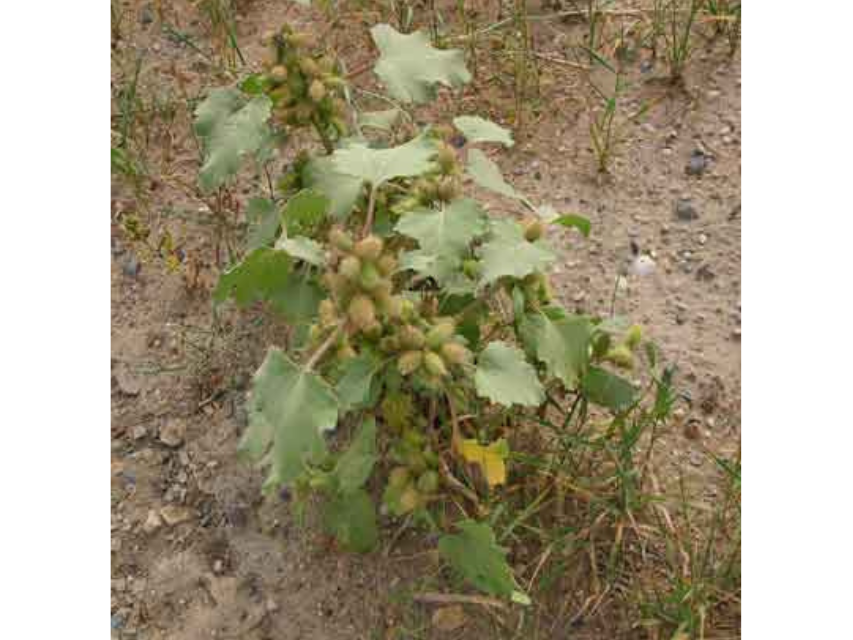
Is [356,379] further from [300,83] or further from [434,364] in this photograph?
[300,83]

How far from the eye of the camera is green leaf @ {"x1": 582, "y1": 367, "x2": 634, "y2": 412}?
1.76m

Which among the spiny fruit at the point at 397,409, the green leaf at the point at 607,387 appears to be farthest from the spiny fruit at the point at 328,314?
the green leaf at the point at 607,387

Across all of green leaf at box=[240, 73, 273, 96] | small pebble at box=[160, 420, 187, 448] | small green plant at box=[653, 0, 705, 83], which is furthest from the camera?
small green plant at box=[653, 0, 705, 83]

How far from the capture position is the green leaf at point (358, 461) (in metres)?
1.62

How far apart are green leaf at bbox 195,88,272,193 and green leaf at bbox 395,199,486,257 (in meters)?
0.34

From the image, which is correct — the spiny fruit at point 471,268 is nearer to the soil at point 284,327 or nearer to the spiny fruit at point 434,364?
the spiny fruit at point 434,364

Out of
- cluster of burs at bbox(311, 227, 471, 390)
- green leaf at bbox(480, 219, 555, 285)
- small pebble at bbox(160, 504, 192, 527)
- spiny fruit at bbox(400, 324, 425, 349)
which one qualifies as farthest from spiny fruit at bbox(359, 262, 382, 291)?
small pebble at bbox(160, 504, 192, 527)

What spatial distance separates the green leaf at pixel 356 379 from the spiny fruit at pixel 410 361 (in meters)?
0.06

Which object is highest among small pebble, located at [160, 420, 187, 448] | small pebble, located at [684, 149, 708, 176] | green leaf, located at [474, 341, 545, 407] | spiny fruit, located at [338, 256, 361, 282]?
spiny fruit, located at [338, 256, 361, 282]

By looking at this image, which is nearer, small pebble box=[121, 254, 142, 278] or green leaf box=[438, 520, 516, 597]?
green leaf box=[438, 520, 516, 597]

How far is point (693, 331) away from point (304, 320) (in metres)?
0.98

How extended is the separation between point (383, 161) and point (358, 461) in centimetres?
55

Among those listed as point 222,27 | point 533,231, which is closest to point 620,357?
point 533,231

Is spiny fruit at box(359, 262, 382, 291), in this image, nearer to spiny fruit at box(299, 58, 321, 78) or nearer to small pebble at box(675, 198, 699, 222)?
spiny fruit at box(299, 58, 321, 78)
